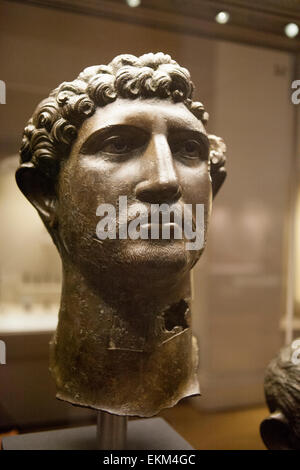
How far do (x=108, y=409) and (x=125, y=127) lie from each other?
85 centimetres

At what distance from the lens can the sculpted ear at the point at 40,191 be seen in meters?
1.81

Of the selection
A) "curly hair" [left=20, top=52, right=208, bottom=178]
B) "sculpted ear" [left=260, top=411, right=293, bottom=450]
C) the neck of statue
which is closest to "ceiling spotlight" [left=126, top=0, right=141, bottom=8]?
"curly hair" [left=20, top=52, right=208, bottom=178]

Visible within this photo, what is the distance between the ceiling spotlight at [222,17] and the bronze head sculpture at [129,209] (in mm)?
402

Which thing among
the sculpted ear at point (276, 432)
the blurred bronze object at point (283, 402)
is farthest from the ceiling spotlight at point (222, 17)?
the sculpted ear at point (276, 432)

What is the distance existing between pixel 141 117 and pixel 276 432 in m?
1.21

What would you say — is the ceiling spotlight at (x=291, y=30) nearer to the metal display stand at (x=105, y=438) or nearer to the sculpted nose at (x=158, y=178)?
the sculpted nose at (x=158, y=178)

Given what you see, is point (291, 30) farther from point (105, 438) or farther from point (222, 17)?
point (105, 438)

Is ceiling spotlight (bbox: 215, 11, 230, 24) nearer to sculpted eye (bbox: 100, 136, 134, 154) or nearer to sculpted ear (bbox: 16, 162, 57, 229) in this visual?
sculpted eye (bbox: 100, 136, 134, 154)

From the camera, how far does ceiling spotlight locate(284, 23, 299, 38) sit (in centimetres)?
202

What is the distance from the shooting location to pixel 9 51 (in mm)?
1998

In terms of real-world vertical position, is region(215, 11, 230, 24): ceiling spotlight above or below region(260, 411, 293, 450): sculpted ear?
above

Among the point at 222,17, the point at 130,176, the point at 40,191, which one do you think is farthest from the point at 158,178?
the point at 222,17

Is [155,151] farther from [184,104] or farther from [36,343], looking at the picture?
[36,343]

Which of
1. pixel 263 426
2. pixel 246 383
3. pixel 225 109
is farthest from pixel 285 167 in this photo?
pixel 263 426
